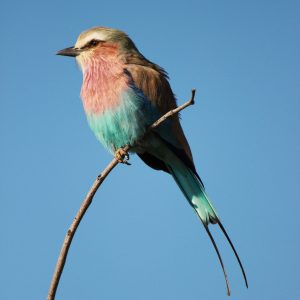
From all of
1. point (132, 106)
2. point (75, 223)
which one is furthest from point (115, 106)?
point (75, 223)

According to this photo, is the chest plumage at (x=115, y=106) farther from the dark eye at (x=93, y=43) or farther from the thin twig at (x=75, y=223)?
the thin twig at (x=75, y=223)

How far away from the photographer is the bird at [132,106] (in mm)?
3377

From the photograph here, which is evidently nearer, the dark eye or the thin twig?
the thin twig

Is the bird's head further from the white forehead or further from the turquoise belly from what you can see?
the turquoise belly

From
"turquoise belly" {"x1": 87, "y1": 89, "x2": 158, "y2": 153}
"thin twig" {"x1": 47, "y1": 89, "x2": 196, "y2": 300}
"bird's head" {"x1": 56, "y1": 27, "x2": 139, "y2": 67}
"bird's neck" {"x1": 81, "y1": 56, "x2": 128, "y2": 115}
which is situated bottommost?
"thin twig" {"x1": 47, "y1": 89, "x2": 196, "y2": 300}

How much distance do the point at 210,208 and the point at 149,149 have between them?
0.58 m

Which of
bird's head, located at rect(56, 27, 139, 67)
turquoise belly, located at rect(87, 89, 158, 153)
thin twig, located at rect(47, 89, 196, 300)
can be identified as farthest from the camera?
bird's head, located at rect(56, 27, 139, 67)

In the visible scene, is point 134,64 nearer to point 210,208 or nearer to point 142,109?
point 142,109

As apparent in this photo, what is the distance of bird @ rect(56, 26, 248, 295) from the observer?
3377 mm

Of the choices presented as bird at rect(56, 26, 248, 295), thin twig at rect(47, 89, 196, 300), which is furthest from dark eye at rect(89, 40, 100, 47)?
thin twig at rect(47, 89, 196, 300)

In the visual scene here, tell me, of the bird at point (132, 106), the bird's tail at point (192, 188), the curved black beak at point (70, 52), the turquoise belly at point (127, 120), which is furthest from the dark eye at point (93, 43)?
the bird's tail at point (192, 188)

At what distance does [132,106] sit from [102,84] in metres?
0.30

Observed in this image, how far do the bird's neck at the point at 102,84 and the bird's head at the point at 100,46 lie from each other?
0.05m

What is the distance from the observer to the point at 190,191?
364 centimetres
